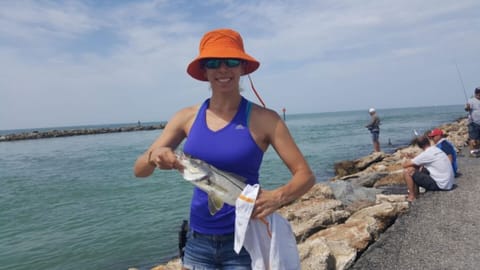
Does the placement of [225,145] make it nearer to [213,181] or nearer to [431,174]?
[213,181]

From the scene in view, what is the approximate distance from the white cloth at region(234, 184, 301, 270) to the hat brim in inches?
35.3

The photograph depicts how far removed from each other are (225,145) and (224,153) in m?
0.05

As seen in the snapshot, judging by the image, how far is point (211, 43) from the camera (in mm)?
2527

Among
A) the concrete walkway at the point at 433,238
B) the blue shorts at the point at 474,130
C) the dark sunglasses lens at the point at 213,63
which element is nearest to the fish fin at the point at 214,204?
the dark sunglasses lens at the point at 213,63

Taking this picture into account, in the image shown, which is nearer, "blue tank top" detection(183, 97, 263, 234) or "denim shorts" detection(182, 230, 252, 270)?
"blue tank top" detection(183, 97, 263, 234)

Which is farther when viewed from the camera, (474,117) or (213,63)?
(474,117)

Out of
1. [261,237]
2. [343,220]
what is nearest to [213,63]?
[261,237]

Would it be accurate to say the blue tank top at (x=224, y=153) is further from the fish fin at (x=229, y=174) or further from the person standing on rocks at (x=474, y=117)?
the person standing on rocks at (x=474, y=117)

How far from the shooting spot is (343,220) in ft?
25.7

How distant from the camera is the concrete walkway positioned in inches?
201

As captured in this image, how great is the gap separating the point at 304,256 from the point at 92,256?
709cm

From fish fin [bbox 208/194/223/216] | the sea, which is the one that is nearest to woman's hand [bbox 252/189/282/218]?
fish fin [bbox 208/194/223/216]

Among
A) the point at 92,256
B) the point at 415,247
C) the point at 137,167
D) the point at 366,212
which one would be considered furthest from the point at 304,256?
the point at 92,256

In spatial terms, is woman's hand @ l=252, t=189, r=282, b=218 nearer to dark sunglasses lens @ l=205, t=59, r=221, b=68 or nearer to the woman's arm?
the woman's arm
